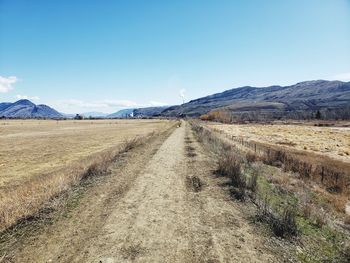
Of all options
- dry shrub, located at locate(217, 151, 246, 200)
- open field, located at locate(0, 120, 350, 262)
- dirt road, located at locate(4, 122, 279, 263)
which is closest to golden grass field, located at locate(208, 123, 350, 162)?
dry shrub, located at locate(217, 151, 246, 200)

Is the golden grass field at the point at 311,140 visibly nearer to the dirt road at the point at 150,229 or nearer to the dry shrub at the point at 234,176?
the dry shrub at the point at 234,176

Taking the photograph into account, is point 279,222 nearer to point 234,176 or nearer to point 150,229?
point 150,229

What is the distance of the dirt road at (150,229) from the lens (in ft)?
24.0

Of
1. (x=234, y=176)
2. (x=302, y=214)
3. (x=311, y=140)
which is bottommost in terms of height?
(x=311, y=140)

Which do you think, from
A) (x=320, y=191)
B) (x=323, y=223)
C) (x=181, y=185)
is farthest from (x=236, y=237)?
(x=320, y=191)

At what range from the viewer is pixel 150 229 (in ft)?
29.2

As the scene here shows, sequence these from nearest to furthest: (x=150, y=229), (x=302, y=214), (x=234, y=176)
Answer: (x=150, y=229), (x=302, y=214), (x=234, y=176)

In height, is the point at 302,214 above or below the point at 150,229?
below

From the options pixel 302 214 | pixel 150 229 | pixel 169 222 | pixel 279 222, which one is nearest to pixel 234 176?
pixel 302 214

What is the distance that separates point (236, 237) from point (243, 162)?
14336 millimetres

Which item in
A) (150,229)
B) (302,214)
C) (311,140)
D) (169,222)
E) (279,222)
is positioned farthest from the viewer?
(311,140)

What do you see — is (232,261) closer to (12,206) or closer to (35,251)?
(35,251)

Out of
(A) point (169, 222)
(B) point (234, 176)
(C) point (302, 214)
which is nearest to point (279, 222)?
(C) point (302, 214)

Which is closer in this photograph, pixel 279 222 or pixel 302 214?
pixel 279 222
